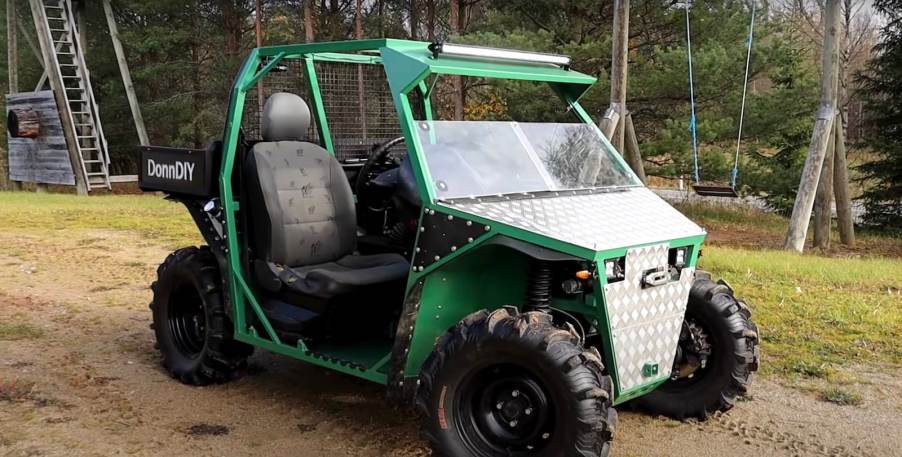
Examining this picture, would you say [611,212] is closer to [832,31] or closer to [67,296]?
[67,296]

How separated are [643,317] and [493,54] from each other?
148 centimetres

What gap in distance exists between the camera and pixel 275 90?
18.8 feet

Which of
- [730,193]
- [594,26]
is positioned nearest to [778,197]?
[594,26]

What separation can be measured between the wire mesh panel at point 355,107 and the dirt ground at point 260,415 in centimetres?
157

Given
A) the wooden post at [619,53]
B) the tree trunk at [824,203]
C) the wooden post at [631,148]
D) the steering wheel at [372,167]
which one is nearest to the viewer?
the steering wheel at [372,167]

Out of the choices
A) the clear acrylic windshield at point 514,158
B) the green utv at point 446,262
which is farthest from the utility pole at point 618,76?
the clear acrylic windshield at point 514,158

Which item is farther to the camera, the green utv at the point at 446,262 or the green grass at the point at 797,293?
the green grass at the point at 797,293

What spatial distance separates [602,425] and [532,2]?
1480cm

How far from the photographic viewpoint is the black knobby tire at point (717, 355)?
14.5 feet

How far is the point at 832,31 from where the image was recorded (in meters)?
11.8

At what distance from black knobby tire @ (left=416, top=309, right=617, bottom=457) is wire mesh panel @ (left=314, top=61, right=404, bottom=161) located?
2519mm

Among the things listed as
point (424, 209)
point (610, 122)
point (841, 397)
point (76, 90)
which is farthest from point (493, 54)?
point (76, 90)

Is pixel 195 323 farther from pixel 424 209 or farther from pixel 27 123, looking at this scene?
pixel 27 123

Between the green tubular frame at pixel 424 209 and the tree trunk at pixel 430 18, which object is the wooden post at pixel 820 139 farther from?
the tree trunk at pixel 430 18
